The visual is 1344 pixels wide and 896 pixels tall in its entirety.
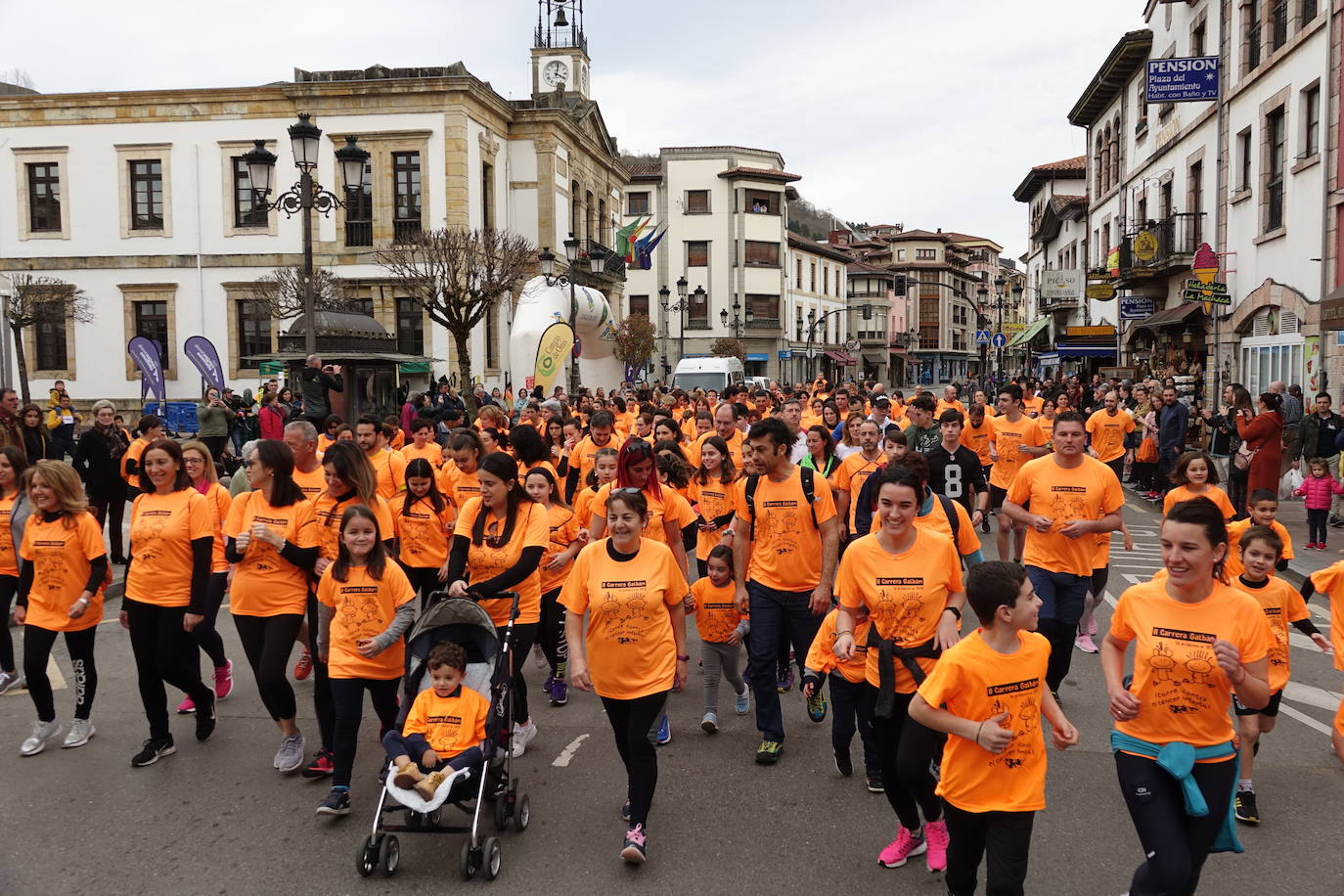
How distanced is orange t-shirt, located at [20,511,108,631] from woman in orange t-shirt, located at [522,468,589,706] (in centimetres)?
249

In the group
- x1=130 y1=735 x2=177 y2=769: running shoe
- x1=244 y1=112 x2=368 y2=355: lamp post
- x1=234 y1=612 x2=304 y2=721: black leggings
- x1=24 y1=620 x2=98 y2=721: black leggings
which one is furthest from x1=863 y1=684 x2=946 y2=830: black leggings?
x1=244 y1=112 x2=368 y2=355: lamp post

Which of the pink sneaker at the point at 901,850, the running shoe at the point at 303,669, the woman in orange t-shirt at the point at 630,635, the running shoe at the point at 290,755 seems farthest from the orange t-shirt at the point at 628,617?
the running shoe at the point at 303,669

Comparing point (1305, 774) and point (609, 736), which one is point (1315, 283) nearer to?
point (1305, 774)

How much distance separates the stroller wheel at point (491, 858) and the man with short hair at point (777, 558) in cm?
177

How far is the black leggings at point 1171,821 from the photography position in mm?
3396

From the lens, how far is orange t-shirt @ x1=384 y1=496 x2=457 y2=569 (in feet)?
22.9

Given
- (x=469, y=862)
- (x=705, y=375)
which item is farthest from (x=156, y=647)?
(x=705, y=375)

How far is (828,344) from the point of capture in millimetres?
81125

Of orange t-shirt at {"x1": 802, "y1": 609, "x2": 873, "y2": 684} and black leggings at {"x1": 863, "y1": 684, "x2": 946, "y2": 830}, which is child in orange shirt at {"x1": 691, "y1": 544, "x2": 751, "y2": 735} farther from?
black leggings at {"x1": 863, "y1": 684, "x2": 946, "y2": 830}

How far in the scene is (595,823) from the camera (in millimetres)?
4980

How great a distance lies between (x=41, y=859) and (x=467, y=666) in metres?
2.04

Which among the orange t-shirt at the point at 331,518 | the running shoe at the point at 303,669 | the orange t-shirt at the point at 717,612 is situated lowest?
the running shoe at the point at 303,669

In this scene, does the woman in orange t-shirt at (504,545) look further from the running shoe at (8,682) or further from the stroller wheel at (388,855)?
the running shoe at (8,682)

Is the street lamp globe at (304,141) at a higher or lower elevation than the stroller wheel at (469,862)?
higher
